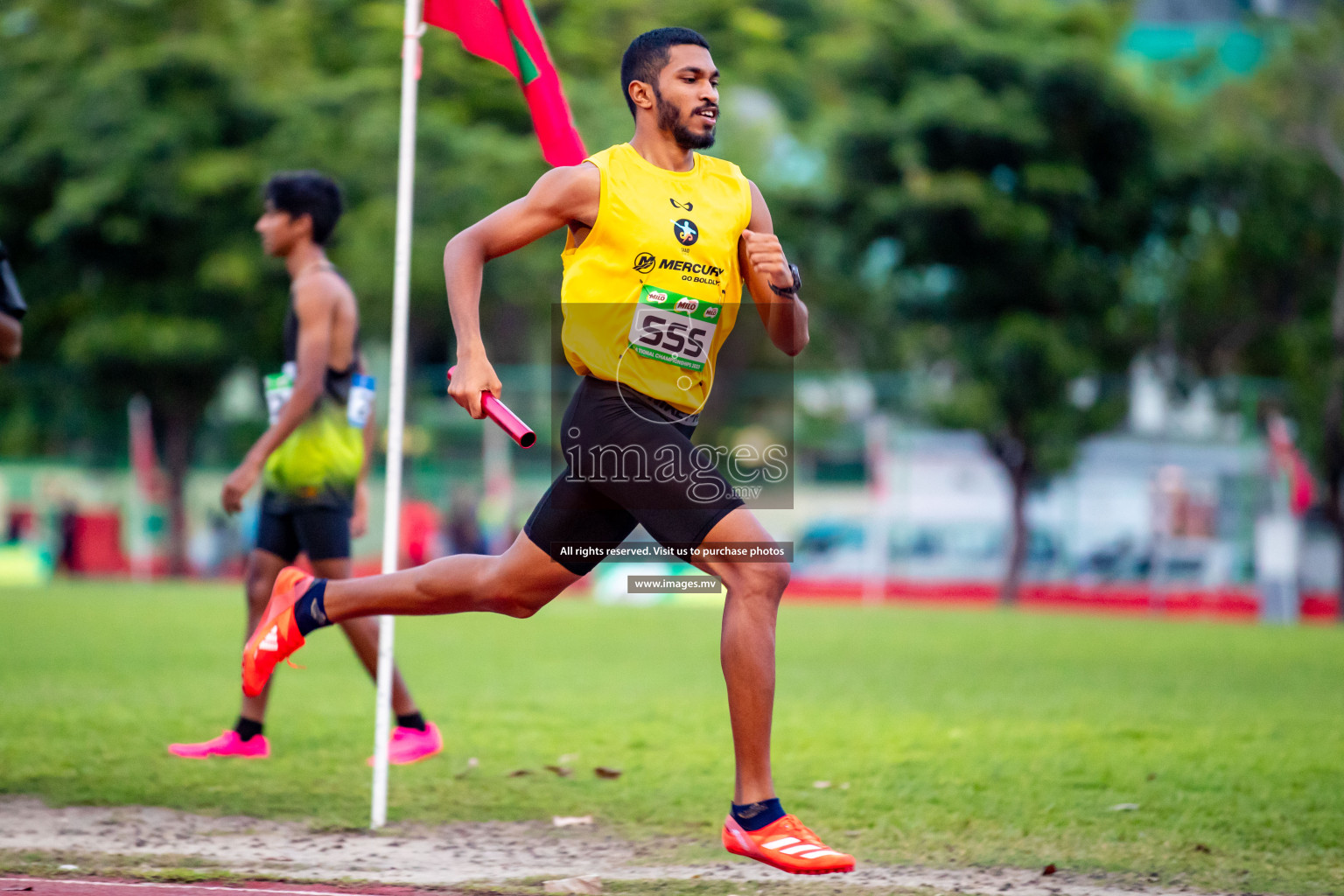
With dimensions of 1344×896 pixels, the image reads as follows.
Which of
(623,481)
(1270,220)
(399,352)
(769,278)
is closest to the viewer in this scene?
(623,481)

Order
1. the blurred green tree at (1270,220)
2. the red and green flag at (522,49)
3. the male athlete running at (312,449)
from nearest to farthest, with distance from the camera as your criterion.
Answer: the red and green flag at (522,49) < the male athlete running at (312,449) < the blurred green tree at (1270,220)

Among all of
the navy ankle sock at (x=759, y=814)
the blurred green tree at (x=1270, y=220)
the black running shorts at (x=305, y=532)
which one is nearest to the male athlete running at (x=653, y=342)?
the navy ankle sock at (x=759, y=814)

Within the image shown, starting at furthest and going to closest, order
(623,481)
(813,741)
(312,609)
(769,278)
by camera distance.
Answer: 1. (813,741)
2. (312,609)
3. (769,278)
4. (623,481)

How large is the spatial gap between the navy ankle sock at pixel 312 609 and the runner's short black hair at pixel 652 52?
1901mm

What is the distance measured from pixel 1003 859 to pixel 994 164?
69.6 ft

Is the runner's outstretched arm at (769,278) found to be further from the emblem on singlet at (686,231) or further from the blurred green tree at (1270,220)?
the blurred green tree at (1270,220)

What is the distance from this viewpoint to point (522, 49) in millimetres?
5949

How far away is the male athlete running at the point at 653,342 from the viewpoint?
421 centimetres

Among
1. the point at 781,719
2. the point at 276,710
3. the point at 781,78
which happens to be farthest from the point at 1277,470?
the point at 276,710

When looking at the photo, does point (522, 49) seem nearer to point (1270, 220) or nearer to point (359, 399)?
point (359, 399)

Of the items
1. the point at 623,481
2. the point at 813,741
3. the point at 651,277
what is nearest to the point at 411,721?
the point at 813,741

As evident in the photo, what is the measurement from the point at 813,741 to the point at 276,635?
3.25 m

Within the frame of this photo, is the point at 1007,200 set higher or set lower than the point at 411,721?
higher

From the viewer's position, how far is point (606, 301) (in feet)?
14.3
